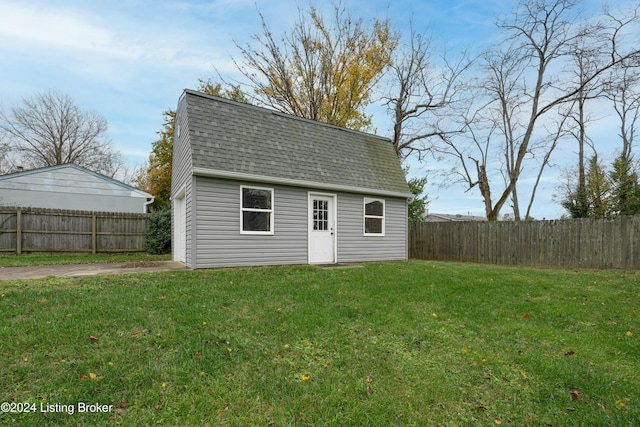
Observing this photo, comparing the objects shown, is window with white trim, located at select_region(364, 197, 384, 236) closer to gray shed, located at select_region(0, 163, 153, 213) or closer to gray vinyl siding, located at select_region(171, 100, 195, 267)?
gray vinyl siding, located at select_region(171, 100, 195, 267)

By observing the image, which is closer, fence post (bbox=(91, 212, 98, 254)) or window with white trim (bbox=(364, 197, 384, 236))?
window with white trim (bbox=(364, 197, 384, 236))

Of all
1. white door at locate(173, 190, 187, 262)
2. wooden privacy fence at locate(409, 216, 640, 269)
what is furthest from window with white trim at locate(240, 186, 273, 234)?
wooden privacy fence at locate(409, 216, 640, 269)

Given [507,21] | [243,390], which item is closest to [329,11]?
[507,21]

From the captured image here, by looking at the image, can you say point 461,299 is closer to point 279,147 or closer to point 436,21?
point 279,147

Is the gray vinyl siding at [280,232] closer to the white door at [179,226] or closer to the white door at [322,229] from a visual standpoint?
the white door at [322,229]

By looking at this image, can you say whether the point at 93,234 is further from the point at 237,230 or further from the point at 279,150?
the point at 279,150

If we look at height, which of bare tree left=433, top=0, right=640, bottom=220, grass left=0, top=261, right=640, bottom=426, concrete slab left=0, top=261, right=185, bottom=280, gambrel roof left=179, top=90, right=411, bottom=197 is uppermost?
bare tree left=433, top=0, right=640, bottom=220

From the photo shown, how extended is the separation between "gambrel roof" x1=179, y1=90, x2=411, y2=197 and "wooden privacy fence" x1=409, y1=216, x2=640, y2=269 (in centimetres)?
399

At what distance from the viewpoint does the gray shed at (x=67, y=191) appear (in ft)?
46.5

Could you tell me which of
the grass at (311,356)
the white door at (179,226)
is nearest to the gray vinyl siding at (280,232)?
the white door at (179,226)

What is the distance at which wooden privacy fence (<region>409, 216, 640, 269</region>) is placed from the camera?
33.2 feet

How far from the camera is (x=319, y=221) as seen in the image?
995cm

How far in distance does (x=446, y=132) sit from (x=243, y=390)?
18.8 meters

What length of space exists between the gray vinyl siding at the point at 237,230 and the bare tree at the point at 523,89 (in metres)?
12.9
